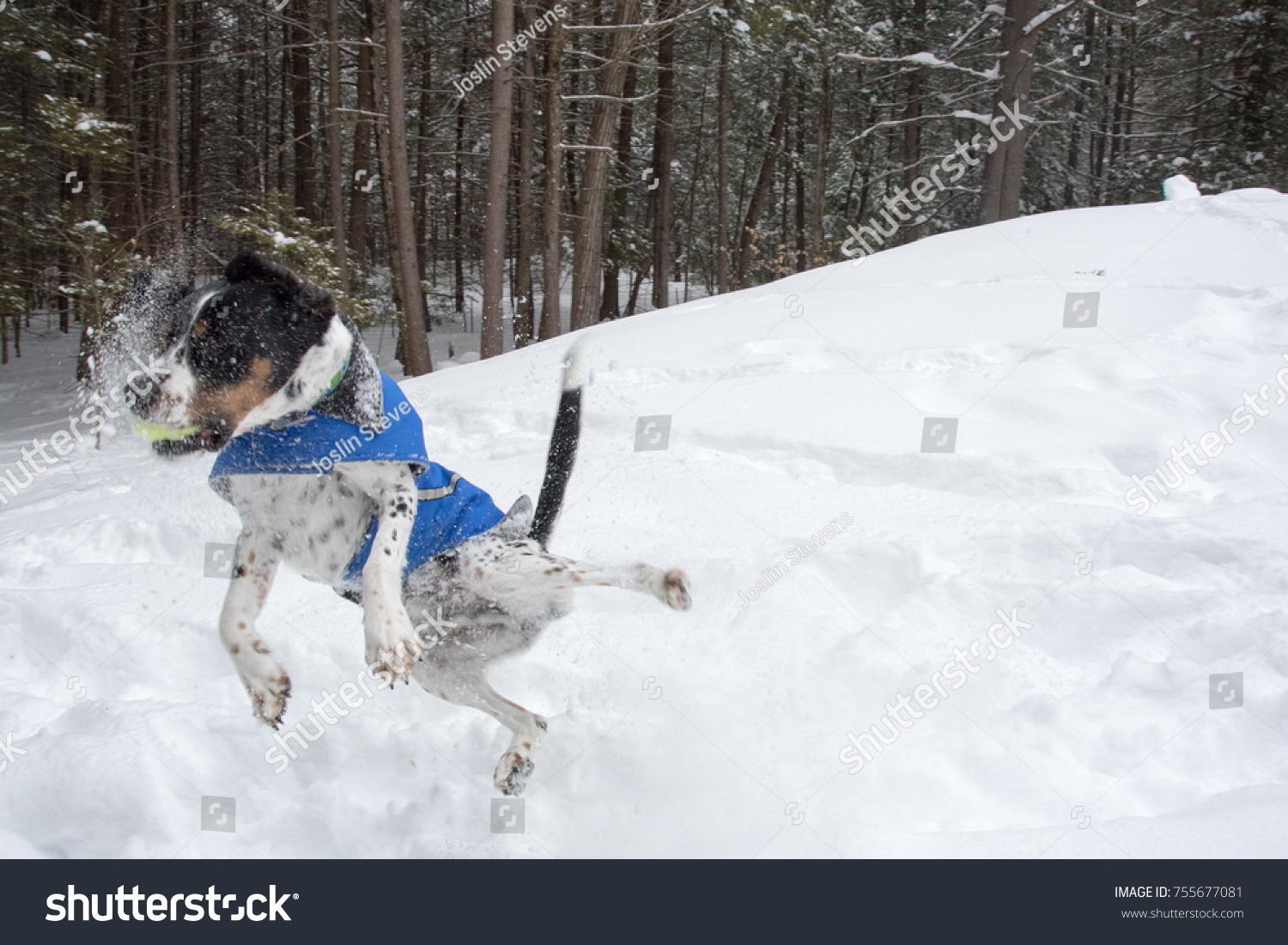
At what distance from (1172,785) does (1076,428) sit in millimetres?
2155

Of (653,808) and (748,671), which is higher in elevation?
(748,671)

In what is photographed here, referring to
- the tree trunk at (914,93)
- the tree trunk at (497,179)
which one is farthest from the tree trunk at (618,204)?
the tree trunk at (914,93)

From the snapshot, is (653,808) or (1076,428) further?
(1076,428)

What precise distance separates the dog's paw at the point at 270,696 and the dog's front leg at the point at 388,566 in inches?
12.4

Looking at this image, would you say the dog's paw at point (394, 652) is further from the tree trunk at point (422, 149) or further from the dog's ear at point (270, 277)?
the tree trunk at point (422, 149)

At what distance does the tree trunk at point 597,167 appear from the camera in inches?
417

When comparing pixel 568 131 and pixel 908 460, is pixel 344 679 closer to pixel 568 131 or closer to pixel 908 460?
pixel 908 460

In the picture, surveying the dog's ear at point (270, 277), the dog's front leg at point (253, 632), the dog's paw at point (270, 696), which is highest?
the dog's ear at point (270, 277)

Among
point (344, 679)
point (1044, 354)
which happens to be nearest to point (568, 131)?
point (1044, 354)

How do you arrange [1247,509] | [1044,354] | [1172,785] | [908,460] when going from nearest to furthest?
[1172,785] < [1247,509] < [908,460] < [1044,354]

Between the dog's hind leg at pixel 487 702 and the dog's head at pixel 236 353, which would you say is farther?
the dog's hind leg at pixel 487 702

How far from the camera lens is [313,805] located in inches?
115

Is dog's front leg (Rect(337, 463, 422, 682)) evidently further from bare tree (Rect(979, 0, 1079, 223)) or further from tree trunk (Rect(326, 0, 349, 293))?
tree trunk (Rect(326, 0, 349, 293))

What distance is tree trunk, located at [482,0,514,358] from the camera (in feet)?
30.9
